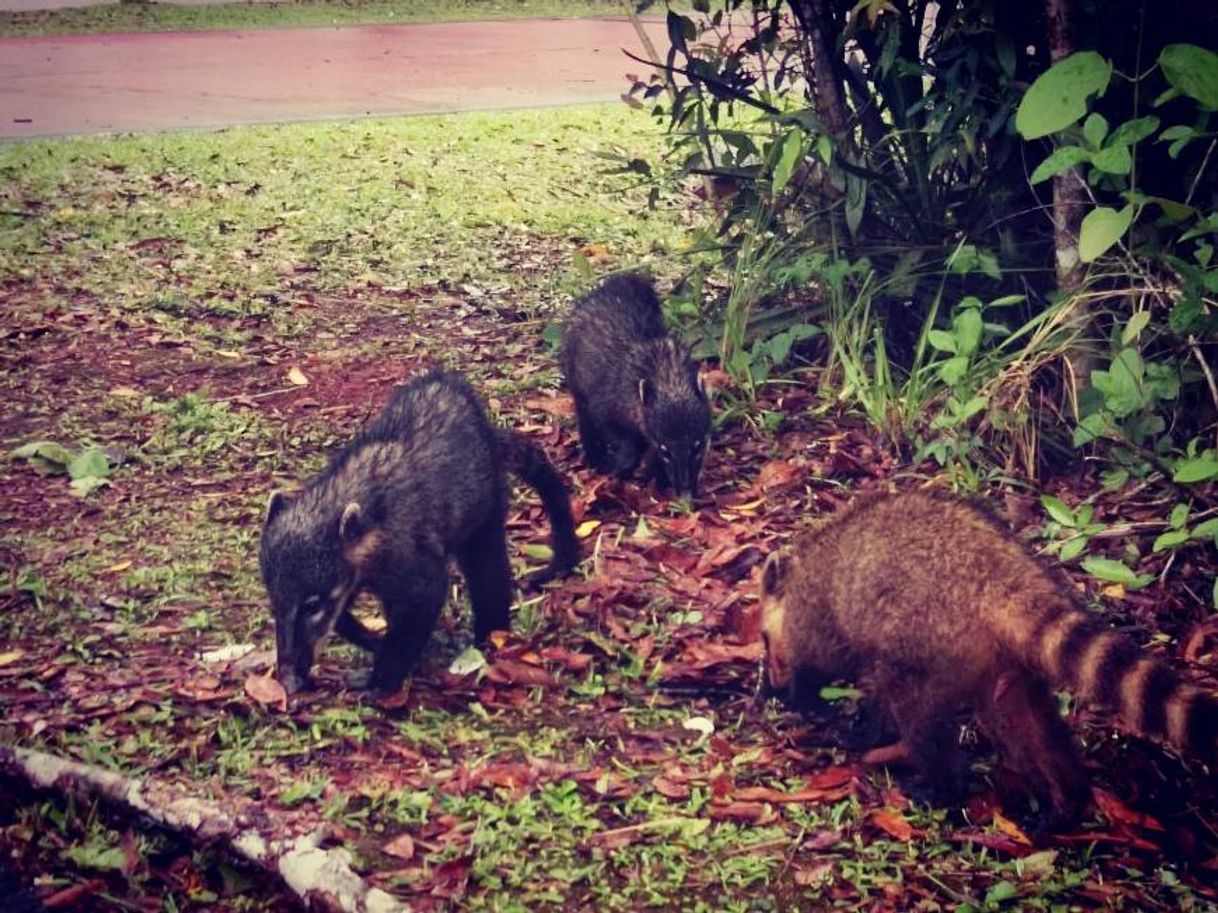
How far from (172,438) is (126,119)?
23.4 ft

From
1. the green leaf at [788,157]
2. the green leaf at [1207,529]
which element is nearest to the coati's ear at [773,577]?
the green leaf at [1207,529]

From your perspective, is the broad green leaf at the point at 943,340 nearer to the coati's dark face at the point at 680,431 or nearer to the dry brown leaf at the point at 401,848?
the coati's dark face at the point at 680,431

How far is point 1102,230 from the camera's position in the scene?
4.35 m

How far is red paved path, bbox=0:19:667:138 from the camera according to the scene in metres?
12.9

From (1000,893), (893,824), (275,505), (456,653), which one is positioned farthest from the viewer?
(456,653)

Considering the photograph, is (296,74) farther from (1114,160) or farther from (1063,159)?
(1114,160)

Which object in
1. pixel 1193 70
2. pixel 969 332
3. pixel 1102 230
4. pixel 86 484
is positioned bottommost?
pixel 86 484

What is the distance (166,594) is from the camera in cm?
500

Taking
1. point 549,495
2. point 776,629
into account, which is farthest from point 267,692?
point 776,629

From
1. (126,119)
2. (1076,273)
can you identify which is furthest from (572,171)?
(1076,273)

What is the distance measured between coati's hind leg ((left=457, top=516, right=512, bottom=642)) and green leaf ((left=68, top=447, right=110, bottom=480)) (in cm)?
179

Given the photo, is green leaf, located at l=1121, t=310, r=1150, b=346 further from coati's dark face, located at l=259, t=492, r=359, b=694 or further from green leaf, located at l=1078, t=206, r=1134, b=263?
coati's dark face, located at l=259, t=492, r=359, b=694

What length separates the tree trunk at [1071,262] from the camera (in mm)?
5223

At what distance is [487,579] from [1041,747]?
193cm
